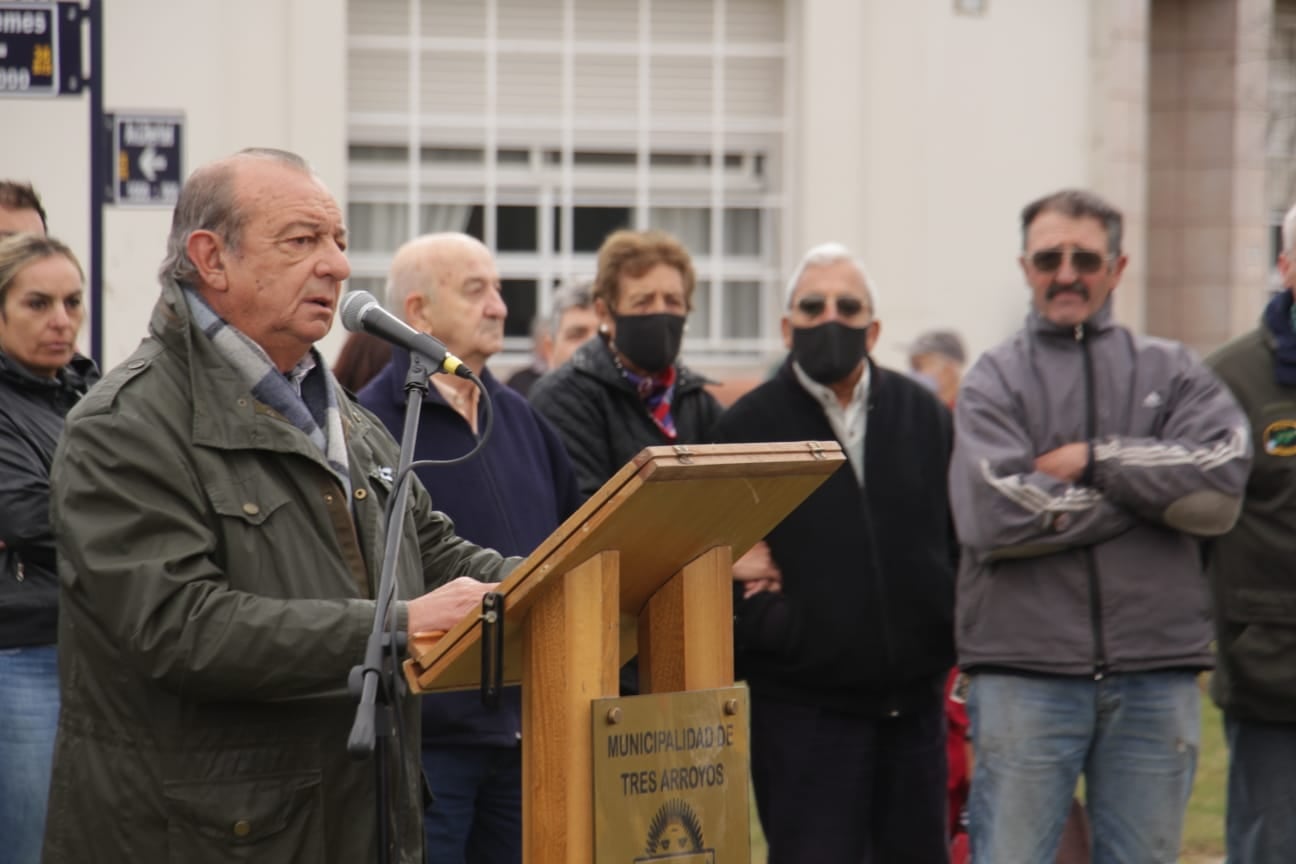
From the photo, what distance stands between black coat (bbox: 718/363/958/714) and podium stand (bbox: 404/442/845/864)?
1984 mm

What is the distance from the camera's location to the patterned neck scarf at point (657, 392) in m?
5.96

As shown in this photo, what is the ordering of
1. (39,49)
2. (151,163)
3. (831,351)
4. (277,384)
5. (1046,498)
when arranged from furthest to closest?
(151,163), (39,49), (831,351), (1046,498), (277,384)

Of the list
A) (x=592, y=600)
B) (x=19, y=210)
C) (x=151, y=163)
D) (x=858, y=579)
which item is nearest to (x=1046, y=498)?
(x=858, y=579)

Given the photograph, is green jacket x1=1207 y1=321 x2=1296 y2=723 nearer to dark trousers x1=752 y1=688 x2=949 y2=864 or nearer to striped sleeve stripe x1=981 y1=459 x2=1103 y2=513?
striped sleeve stripe x1=981 y1=459 x2=1103 y2=513

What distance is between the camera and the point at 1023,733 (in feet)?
16.9

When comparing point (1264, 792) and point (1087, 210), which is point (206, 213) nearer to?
point (1087, 210)

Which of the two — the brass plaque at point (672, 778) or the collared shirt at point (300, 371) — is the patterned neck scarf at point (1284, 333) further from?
the collared shirt at point (300, 371)

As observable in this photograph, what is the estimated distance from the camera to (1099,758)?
17.1 feet

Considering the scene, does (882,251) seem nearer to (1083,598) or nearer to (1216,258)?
(1216,258)

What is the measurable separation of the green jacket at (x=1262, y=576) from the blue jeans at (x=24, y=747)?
330 cm

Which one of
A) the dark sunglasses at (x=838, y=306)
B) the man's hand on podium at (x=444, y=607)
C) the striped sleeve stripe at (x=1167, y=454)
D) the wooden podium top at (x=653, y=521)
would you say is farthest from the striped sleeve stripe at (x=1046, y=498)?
the man's hand on podium at (x=444, y=607)

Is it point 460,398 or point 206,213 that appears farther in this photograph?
point 460,398

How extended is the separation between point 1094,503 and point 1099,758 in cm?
71

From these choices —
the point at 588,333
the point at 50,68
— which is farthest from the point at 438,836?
the point at 50,68
